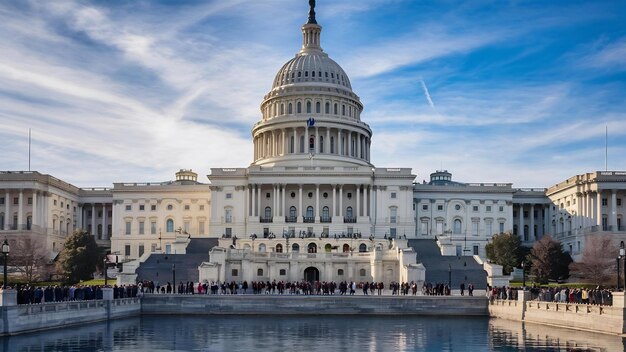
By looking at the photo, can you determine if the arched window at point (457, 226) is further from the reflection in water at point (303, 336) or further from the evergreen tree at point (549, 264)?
the reflection in water at point (303, 336)

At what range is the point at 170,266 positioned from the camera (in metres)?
88.8

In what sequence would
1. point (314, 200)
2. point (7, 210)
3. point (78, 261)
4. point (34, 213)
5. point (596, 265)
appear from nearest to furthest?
point (596, 265) → point (78, 261) → point (314, 200) → point (34, 213) → point (7, 210)

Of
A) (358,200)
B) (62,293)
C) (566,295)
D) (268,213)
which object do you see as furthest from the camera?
(268,213)

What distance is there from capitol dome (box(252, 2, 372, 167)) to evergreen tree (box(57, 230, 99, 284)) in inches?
Answer: 1521

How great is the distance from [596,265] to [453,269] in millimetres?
16263

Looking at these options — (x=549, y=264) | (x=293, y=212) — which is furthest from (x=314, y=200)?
(x=549, y=264)

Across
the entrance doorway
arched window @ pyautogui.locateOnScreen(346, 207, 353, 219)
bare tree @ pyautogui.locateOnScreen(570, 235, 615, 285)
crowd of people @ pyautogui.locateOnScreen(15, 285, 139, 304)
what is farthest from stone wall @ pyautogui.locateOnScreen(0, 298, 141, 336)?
arched window @ pyautogui.locateOnScreen(346, 207, 353, 219)

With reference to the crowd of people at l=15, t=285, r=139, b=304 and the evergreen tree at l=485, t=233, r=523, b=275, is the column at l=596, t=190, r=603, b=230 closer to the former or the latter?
the evergreen tree at l=485, t=233, r=523, b=275

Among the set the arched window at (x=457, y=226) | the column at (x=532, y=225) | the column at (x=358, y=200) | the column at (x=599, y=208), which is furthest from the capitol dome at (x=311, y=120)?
the column at (x=599, y=208)

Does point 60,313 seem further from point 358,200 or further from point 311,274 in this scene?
point 358,200

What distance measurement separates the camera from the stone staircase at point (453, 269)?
83.2m

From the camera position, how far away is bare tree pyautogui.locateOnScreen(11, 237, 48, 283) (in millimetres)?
96250

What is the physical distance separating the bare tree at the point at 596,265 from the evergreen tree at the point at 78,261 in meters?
55.7

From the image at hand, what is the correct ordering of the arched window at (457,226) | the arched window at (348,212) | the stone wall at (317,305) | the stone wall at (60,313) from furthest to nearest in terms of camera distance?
the arched window at (457,226)
the arched window at (348,212)
the stone wall at (317,305)
the stone wall at (60,313)
